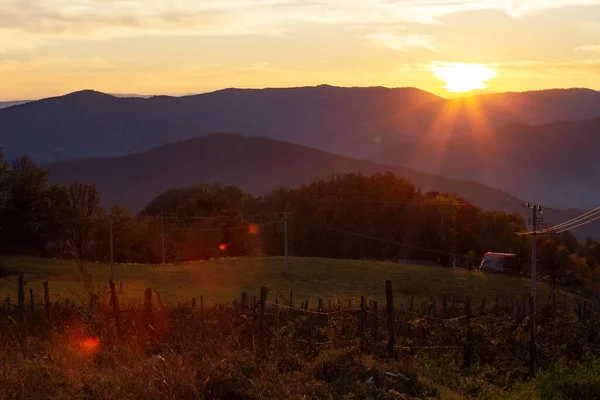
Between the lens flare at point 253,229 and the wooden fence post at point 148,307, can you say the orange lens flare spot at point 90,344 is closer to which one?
the wooden fence post at point 148,307

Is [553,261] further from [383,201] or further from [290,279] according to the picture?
[290,279]

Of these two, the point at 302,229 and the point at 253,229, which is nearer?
the point at 253,229

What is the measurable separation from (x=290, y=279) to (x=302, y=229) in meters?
31.6

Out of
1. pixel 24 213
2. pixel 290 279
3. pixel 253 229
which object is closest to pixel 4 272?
pixel 290 279

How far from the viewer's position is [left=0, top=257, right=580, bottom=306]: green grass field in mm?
42750

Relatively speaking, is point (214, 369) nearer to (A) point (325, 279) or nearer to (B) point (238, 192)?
(A) point (325, 279)

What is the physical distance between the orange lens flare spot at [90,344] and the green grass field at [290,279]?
1053 inches

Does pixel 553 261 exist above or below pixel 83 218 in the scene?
below

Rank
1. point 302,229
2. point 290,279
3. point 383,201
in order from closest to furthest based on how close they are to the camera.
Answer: point 290,279
point 383,201
point 302,229

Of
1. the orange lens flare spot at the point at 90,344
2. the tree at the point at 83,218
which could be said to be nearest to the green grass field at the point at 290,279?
the tree at the point at 83,218

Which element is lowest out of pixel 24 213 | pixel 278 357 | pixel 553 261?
pixel 553 261

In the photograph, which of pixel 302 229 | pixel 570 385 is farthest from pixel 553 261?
pixel 570 385

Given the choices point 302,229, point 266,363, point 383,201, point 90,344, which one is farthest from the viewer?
point 302,229

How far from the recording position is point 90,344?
11445 mm
